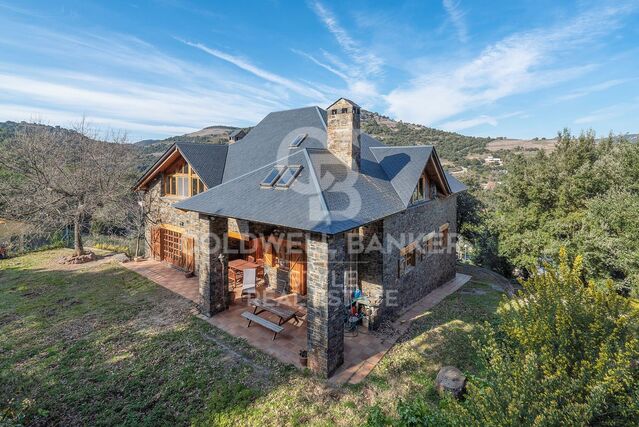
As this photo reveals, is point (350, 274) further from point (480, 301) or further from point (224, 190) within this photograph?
point (480, 301)

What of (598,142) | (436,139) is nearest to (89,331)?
(598,142)

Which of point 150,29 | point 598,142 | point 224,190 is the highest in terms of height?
point 150,29

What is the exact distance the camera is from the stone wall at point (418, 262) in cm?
1214

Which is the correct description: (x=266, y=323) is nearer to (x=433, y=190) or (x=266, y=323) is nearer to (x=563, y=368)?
(x=563, y=368)

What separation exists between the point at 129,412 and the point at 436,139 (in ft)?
235

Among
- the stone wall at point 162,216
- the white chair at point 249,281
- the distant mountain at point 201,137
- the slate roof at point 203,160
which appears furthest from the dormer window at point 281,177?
the distant mountain at point 201,137

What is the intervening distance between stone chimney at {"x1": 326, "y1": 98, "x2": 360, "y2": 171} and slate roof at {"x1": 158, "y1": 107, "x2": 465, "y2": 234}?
1.25 feet

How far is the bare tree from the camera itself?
19438 mm

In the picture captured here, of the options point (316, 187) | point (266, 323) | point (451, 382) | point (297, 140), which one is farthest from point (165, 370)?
point (297, 140)

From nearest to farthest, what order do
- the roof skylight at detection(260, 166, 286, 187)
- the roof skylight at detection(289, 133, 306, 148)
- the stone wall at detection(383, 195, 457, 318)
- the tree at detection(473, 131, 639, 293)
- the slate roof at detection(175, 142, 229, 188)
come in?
the roof skylight at detection(260, 166, 286, 187) < the stone wall at detection(383, 195, 457, 318) < the roof skylight at detection(289, 133, 306, 148) < the slate roof at detection(175, 142, 229, 188) < the tree at detection(473, 131, 639, 293)

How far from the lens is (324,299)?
8.48 metres

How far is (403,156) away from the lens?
1446 centimetres

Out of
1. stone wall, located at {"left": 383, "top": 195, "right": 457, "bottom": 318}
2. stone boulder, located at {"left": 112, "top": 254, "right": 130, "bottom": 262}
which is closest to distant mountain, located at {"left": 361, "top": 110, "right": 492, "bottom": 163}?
stone wall, located at {"left": 383, "top": 195, "right": 457, "bottom": 318}

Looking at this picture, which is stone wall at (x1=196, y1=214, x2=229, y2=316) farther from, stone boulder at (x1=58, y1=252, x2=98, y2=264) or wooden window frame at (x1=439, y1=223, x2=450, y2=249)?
stone boulder at (x1=58, y1=252, x2=98, y2=264)
